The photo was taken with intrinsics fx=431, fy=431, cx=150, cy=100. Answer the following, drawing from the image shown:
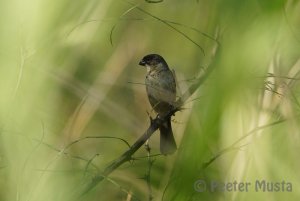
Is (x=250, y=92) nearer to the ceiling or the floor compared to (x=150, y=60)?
nearer to the floor

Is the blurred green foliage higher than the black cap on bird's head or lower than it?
lower

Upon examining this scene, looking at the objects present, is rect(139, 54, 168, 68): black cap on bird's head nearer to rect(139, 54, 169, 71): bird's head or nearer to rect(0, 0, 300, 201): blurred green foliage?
rect(139, 54, 169, 71): bird's head

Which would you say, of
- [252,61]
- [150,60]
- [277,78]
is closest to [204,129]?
[252,61]

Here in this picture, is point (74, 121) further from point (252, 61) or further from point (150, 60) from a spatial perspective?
point (150, 60)

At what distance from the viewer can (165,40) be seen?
79cm

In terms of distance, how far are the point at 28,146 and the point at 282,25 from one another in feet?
0.48

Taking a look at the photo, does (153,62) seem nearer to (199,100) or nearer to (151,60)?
(151,60)

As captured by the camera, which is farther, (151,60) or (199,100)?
(151,60)

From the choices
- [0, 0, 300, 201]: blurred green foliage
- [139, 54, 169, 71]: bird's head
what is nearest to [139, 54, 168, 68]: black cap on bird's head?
[139, 54, 169, 71]: bird's head

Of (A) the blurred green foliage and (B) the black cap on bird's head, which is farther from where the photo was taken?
(B) the black cap on bird's head

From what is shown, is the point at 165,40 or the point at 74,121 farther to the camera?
the point at 165,40

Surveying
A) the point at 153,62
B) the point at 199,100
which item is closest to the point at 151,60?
the point at 153,62

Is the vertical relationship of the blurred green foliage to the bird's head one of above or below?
below

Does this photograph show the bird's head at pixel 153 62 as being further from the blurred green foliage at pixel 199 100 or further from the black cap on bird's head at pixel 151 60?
the blurred green foliage at pixel 199 100
